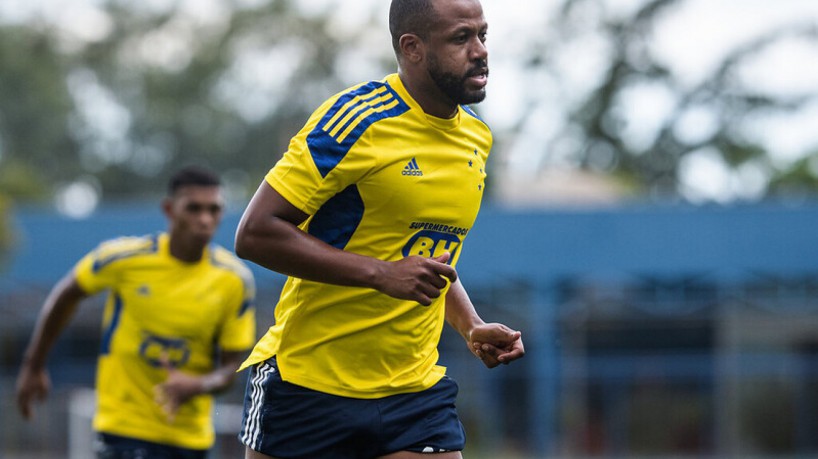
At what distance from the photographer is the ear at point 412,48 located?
15.3 ft

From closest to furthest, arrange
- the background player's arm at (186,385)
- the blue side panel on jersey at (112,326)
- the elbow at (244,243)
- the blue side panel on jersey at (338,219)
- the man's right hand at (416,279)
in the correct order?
1. the man's right hand at (416,279)
2. the elbow at (244,243)
3. the blue side panel on jersey at (338,219)
4. the background player's arm at (186,385)
5. the blue side panel on jersey at (112,326)

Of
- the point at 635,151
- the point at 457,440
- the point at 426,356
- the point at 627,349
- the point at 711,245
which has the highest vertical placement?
the point at 635,151

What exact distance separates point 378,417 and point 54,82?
4663 centimetres

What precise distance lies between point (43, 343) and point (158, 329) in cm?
69

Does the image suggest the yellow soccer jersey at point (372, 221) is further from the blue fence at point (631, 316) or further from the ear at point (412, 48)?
the blue fence at point (631, 316)

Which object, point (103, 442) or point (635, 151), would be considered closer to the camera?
point (103, 442)

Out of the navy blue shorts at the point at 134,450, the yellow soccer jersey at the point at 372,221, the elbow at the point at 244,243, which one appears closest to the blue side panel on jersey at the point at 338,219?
the yellow soccer jersey at the point at 372,221

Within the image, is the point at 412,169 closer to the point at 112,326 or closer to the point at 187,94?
the point at 112,326

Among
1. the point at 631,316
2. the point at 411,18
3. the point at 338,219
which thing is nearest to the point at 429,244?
the point at 338,219

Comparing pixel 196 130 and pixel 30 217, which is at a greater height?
pixel 196 130

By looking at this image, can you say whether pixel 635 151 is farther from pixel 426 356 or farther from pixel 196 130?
pixel 426 356

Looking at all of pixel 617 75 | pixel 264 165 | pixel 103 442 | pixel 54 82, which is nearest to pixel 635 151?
pixel 617 75

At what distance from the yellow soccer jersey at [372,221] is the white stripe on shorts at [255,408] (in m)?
0.05

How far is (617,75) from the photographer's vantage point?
147 feet
